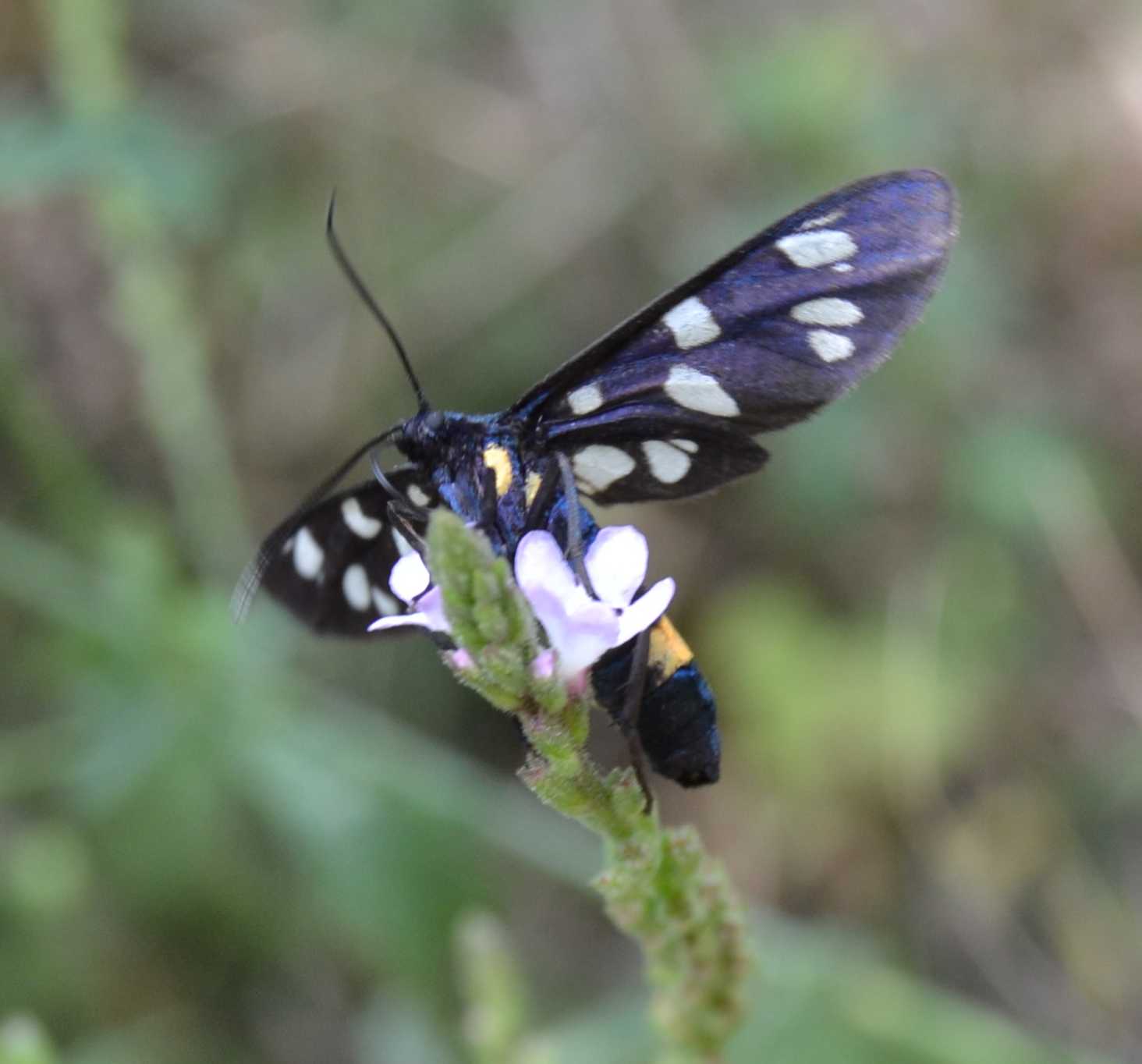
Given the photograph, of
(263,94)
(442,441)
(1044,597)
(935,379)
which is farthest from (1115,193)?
(442,441)

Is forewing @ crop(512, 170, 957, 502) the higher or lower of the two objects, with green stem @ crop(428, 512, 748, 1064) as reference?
higher

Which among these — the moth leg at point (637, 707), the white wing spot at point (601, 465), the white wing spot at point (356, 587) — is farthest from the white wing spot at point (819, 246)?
the white wing spot at point (356, 587)

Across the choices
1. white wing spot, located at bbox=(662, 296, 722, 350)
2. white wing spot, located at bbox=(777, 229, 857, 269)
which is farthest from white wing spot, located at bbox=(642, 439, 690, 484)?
white wing spot, located at bbox=(777, 229, 857, 269)

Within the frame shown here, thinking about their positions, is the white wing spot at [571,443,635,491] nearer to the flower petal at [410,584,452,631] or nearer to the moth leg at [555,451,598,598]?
the moth leg at [555,451,598,598]

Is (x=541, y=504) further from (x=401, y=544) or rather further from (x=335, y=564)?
(x=335, y=564)

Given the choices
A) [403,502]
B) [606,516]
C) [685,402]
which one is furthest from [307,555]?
[606,516]

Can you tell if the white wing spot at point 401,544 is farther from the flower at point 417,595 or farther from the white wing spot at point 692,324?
the white wing spot at point 692,324
